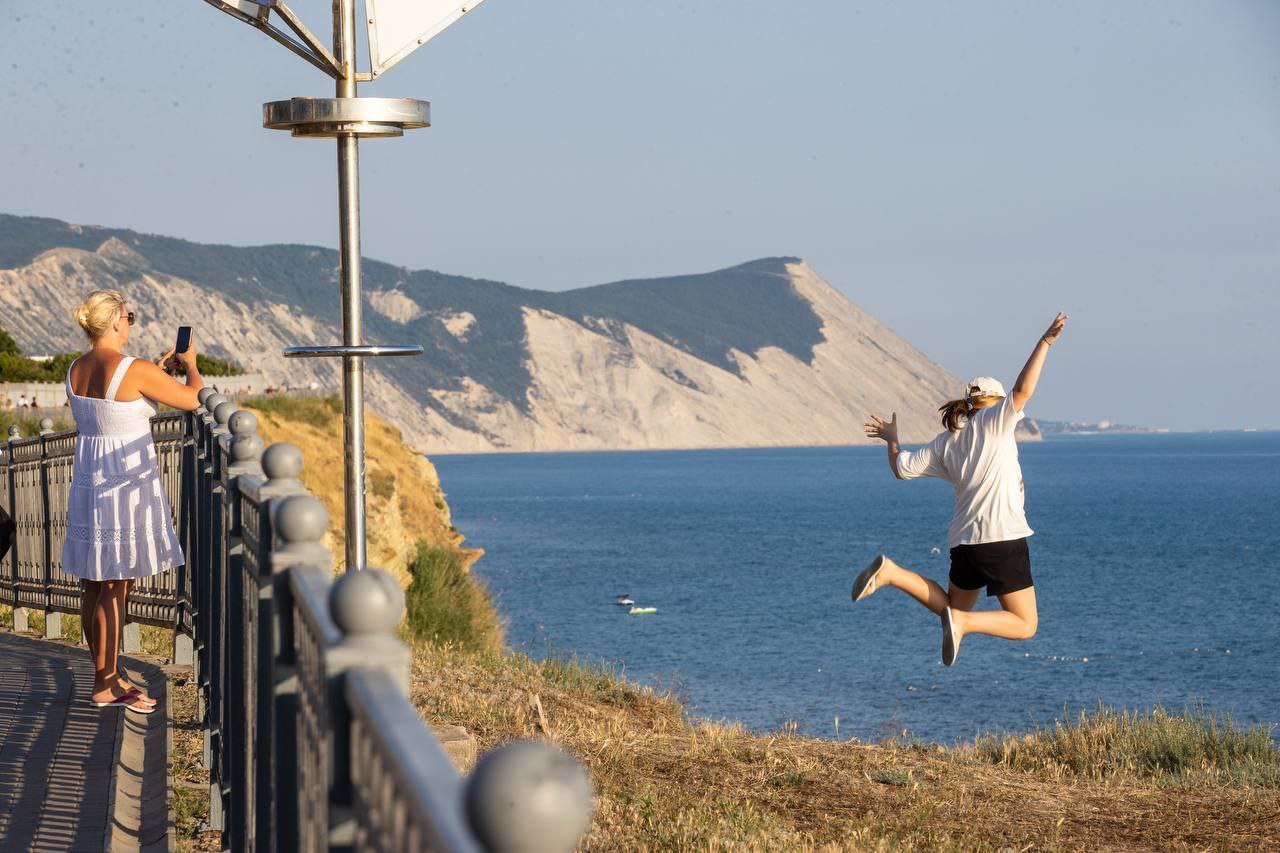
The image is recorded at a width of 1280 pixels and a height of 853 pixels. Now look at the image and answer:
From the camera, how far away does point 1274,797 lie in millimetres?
9508

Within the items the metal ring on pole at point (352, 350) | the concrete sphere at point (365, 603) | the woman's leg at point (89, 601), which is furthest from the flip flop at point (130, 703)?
the concrete sphere at point (365, 603)

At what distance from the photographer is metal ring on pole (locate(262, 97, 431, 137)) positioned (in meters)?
6.30

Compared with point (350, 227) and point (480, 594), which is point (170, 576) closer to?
point (350, 227)

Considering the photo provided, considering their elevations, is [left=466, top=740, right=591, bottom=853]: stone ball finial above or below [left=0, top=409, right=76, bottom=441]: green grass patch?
below

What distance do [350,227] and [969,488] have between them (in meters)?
3.61

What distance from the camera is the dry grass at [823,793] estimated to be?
7.30m

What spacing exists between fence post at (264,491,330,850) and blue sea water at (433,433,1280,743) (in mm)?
10618

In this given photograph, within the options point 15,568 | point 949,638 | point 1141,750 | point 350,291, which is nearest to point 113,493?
point 350,291

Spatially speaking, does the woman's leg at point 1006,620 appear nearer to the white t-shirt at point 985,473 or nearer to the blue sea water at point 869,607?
the white t-shirt at point 985,473

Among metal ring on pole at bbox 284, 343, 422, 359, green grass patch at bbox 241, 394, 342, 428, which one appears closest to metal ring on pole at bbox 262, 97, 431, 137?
metal ring on pole at bbox 284, 343, 422, 359

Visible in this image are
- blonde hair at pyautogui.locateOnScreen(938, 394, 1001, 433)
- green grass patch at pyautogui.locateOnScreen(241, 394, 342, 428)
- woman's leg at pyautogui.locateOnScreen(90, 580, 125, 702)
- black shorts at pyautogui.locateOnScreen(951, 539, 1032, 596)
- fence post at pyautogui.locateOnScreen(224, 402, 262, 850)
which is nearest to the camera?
fence post at pyautogui.locateOnScreen(224, 402, 262, 850)

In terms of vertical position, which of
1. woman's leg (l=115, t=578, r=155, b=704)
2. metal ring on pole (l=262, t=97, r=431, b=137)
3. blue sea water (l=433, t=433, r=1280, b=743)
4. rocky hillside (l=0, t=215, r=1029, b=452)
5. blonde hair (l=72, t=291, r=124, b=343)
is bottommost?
blue sea water (l=433, t=433, r=1280, b=743)

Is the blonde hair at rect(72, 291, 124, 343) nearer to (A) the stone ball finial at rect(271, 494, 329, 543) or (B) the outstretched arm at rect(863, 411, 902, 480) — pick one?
(A) the stone ball finial at rect(271, 494, 329, 543)

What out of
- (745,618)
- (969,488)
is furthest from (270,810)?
(745,618)
